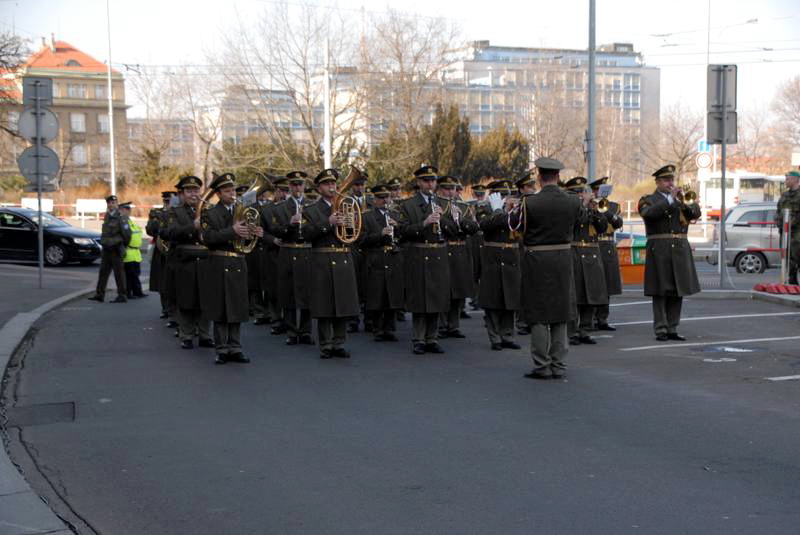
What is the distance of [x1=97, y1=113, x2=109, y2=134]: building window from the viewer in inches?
3551

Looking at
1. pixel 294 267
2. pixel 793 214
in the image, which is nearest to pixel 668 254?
pixel 294 267

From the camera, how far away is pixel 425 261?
12.0 m

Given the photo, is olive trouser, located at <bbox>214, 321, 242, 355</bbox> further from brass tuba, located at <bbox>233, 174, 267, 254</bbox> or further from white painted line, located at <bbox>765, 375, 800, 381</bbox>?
white painted line, located at <bbox>765, 375, 800, 381</bbox>

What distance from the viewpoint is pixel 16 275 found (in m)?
23.7

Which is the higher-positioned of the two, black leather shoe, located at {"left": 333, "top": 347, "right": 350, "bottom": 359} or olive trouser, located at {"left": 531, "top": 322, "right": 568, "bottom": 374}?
olive trouser, located at {"left": 531, "top": 322, "right": 568, "bottom": 374}

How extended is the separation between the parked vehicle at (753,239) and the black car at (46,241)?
16624 millimetres

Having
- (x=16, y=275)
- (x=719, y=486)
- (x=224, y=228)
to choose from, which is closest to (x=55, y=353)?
(x=224, y=228)

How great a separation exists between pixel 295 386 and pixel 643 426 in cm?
349

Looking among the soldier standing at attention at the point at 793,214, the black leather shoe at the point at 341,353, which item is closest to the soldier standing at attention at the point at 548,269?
the black leather shoe at the point at 341,353

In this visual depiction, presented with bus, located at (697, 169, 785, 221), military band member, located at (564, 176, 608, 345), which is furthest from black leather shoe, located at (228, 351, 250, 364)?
bus, located at (697, 169, 785, 221)

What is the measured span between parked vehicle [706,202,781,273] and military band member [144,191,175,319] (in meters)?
14.6

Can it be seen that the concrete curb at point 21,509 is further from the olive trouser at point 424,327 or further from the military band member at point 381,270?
the military band member at point 381,270

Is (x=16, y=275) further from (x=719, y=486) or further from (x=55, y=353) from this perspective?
(x=719, y=486)

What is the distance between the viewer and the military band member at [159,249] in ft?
47.0
